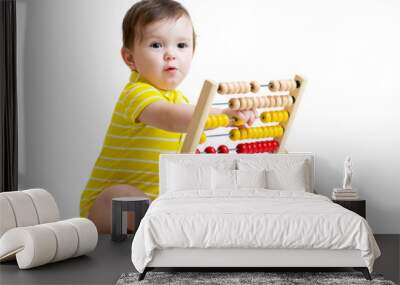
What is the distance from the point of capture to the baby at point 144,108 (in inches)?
252

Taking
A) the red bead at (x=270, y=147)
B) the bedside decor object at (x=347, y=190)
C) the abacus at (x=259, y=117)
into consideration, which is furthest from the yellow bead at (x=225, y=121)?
the bedside decor object at (x=347, y=190)

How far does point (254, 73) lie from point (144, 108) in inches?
45.0

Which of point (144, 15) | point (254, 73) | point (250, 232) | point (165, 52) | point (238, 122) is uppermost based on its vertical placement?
point (144, 15)

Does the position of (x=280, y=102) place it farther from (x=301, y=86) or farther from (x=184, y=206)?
(x=184, y=206)

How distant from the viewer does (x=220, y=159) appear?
607 centimetres

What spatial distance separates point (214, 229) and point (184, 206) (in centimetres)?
34

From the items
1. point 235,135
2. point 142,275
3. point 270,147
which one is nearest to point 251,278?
point 142,275

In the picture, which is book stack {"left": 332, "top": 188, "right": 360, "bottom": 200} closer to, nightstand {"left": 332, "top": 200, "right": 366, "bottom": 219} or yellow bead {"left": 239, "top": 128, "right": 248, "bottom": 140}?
nightstand {"left": 332, "top": 200, "right": 366, "bottom": 219}

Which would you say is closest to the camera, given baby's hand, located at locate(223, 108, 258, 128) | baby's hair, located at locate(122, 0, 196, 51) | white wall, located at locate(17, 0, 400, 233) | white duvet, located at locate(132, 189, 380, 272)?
white duvet, located at locate(132, 189, 380, 272)

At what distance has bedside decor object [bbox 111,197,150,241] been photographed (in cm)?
598

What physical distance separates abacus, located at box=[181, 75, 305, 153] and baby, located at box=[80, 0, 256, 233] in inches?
10.9

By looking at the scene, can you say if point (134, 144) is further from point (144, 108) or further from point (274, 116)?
point (274, 116)

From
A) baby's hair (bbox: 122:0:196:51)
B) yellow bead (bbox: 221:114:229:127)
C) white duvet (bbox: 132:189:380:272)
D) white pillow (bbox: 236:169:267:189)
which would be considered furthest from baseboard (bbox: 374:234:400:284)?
baby's hair (bbox: 122:0:196:51)

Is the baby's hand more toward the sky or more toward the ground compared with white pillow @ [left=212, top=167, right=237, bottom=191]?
more toward the sky
